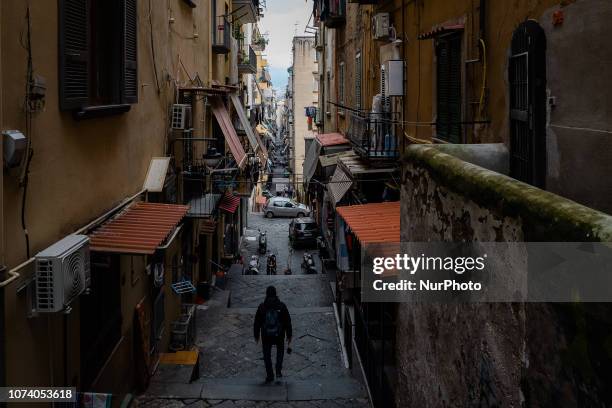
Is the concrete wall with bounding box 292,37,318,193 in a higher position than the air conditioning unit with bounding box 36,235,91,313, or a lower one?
higher

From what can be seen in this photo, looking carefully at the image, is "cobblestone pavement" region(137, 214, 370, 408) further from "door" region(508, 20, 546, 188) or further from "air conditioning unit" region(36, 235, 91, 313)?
"door" region(508, 20, 546, 188)

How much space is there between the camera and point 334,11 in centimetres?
2289

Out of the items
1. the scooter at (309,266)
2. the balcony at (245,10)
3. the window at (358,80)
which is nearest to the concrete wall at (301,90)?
the balcony at (245,10)

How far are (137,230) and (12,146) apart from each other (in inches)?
110

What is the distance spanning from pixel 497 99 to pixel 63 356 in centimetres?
626

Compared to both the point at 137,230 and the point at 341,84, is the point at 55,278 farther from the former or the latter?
the point at 341,84

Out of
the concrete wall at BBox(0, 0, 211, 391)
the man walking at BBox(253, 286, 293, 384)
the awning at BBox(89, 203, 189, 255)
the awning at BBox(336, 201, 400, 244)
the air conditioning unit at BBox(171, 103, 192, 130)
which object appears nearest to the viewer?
the concrete wall at BBox(0, 0, 211, 391)

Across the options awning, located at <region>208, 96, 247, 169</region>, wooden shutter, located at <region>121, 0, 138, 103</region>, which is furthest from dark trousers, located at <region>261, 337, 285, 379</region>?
awning, located at <region>208, 96, 247, 169</region>

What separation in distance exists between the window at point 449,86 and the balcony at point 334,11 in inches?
505

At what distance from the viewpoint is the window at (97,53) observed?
6.91 meters

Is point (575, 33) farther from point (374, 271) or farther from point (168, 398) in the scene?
point (168, 398)

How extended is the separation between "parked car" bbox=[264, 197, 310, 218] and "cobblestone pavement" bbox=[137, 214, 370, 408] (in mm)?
25058

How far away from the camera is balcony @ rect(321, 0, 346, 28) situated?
22781 mm

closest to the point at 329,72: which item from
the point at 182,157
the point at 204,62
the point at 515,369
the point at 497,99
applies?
the point at 204,62
